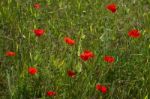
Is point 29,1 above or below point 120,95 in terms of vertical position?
above

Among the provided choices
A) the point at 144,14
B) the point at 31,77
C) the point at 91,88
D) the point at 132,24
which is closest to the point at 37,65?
the point at 31,77

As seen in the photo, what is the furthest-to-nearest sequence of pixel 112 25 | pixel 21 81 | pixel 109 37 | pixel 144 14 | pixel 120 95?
1. pixel 144 14
2. pixel 112 25
3. pixel 109 37
4. pixel 120 95
5. pixel 21 81

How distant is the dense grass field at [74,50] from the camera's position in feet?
8.77

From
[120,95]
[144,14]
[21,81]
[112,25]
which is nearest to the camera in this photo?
[21,81]

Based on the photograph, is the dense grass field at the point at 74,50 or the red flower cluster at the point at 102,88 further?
the dense grass field at the point at 74,50

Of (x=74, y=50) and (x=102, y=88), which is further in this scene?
(x=74, y=50)

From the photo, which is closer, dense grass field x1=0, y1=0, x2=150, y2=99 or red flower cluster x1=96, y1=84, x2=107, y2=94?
red flower cluster x1=96, y1=84, x2=107, y2=94

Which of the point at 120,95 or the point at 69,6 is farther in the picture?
the point at 69,6

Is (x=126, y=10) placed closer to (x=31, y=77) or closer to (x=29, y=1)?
(x=29, y=1)

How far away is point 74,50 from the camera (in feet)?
10.3

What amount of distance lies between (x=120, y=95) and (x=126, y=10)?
5.11 feet

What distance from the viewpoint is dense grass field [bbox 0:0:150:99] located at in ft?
8.77

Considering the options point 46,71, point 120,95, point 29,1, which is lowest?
point 120,95

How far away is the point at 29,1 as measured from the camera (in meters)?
4.12
